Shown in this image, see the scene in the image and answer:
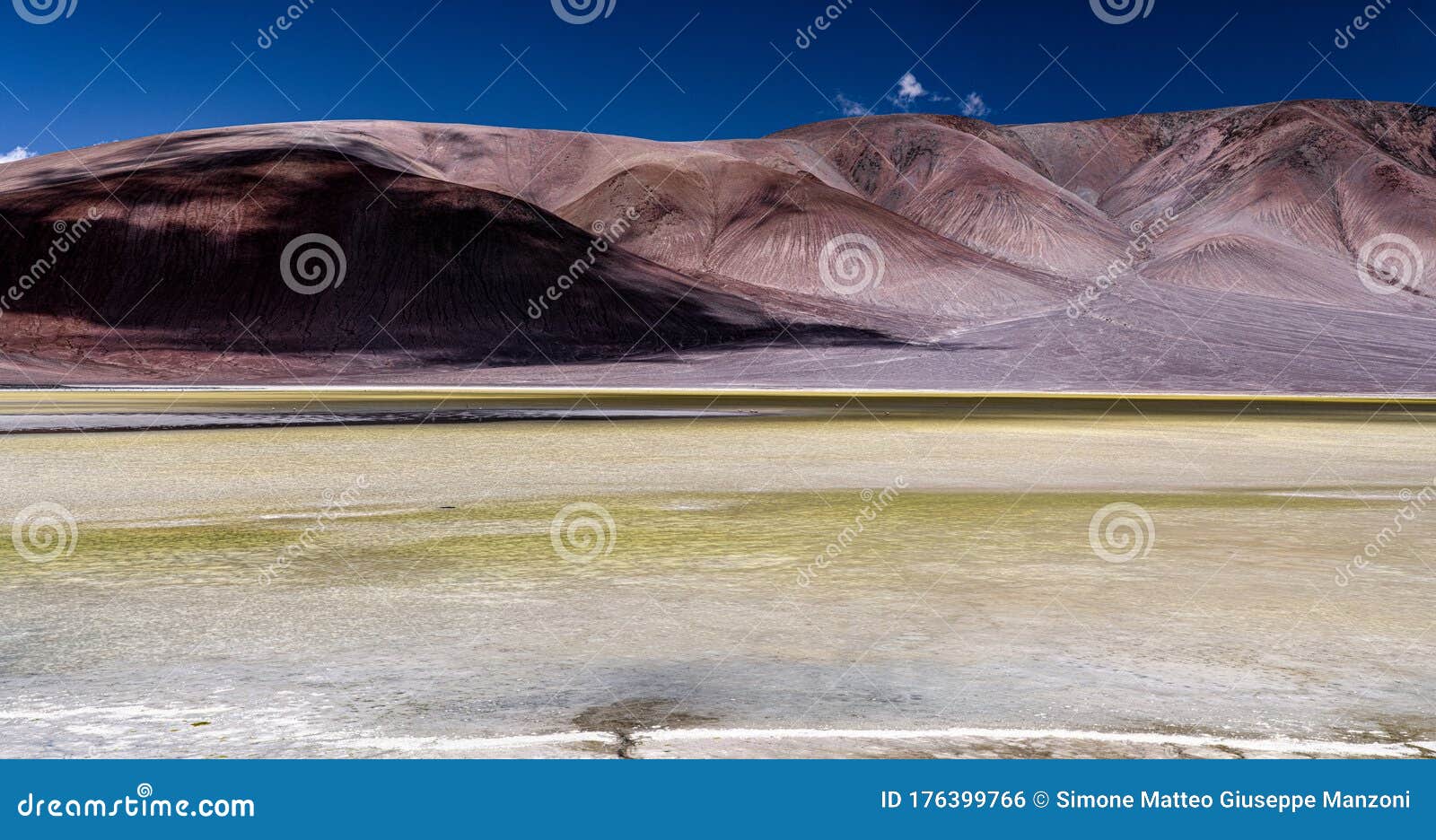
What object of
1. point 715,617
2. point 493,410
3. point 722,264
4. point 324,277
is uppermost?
point 722,264

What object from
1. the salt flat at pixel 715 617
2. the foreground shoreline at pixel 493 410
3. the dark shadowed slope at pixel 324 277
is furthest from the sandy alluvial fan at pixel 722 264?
the salt flat at pixel 715 617

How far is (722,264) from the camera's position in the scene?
5773 inches

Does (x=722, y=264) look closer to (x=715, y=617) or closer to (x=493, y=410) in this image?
(x=493, y=410)

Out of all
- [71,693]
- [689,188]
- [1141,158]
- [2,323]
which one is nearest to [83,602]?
[71,693]

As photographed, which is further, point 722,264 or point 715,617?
point 722,264

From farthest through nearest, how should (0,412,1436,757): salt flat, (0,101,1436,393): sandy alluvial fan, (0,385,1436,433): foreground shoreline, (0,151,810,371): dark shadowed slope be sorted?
(0,151,810,371): dark shadowed slope → (0,101,1436,393): sandy alluvial fan → (0,385,1436,433): foreground shoreline → (0,412,1436,757): salt flat

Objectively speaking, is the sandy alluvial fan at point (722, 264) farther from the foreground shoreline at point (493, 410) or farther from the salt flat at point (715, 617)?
the salt flat at point (715, 617)

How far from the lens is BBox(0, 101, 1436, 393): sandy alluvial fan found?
325ft

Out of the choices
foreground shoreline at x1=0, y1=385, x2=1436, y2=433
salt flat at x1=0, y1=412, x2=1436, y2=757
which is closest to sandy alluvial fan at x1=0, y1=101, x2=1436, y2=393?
foreground shoreline at x1=0, y1=385, x2=1436, y2=433

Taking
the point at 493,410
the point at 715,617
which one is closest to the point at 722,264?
the point at 493,410

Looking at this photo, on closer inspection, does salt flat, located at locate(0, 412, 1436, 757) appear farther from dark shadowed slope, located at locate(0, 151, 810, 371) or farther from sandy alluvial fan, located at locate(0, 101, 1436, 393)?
dark shadowed slope, located at locate(0, 151, 810, 371)

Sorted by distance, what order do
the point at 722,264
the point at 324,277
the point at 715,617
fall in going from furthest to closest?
1. the point at 722,264
2. the point at 324,277
3. the point at 715,617
